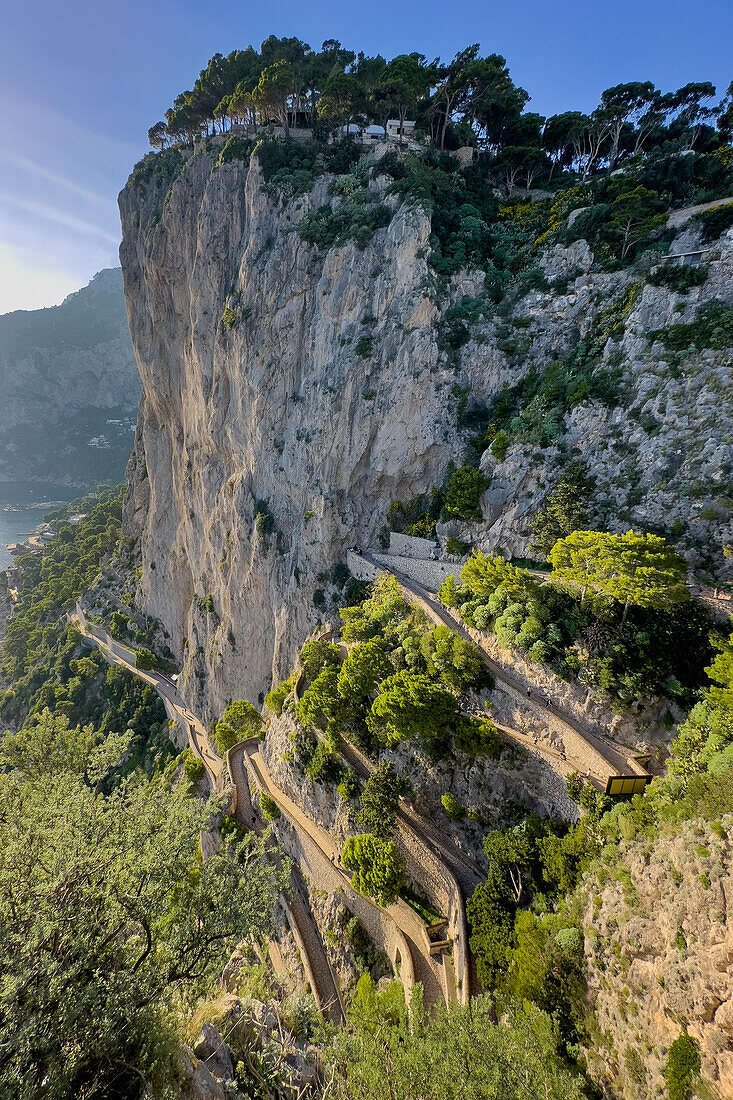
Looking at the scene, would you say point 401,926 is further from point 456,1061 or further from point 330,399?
point 330,399

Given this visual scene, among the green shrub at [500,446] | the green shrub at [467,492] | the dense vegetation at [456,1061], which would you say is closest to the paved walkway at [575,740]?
the dense vegetation at [456,1061]

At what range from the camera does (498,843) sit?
15.8m

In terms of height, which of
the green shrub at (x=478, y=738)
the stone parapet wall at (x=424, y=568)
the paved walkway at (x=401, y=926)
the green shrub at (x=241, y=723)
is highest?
the stone parapet wall at (x=424, y=568)

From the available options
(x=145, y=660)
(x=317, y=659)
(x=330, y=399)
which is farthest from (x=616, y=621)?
(x=145, y=660)

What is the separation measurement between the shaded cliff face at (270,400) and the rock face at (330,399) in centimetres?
18

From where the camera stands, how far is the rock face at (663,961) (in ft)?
29.5

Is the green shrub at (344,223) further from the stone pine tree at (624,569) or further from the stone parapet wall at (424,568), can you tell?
the stone pine tree at (624,569)

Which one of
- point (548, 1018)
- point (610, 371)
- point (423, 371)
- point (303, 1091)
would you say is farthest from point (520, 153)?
point (303, 1091)

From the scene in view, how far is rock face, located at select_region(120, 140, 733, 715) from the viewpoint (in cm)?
2322

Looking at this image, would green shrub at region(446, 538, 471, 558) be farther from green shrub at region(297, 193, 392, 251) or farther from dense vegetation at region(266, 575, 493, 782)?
green shrub at region(297, 193, 392, 251)

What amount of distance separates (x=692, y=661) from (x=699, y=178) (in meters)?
32.5

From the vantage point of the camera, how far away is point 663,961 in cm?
1015

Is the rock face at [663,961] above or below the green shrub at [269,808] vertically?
above

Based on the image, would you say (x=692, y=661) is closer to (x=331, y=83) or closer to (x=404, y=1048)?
(x=404, y=1048)
